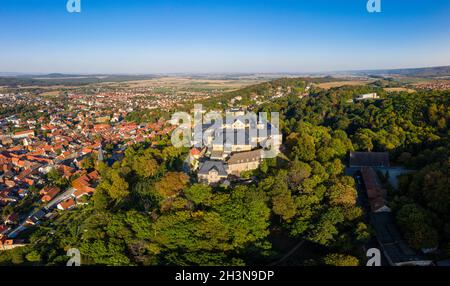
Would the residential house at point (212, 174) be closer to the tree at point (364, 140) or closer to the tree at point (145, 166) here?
the tree at point (145, 166)

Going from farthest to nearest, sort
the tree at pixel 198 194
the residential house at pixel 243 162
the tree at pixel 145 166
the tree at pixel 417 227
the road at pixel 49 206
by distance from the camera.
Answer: the tree at pixel 145 166 → the road at pixel 49 206 → the residential house at pixel 243 162 → the tree at pixel 198 194 → the tree at pixel 417 227

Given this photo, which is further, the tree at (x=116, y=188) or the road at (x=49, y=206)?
the road at (x=49, y=206)

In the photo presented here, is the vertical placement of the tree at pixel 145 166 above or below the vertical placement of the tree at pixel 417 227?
above

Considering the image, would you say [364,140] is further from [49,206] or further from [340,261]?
[49,206]

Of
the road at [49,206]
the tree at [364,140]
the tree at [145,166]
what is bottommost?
the road at [49,206]

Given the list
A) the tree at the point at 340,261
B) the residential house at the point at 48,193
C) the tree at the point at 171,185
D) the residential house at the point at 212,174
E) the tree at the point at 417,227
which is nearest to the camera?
the tree at the point at 340,261

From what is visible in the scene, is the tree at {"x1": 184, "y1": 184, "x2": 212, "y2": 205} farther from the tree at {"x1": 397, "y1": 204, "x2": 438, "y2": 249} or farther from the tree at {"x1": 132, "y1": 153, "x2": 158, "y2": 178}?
the tree at {"x1": 397, "y1": 204, "x2": 438, "y2": 249}

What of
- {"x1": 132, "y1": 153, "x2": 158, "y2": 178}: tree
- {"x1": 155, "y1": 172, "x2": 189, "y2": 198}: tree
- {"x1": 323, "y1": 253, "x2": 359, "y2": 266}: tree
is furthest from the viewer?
{"x1": 132, "y1": 153, "x2": 158, "y2": 178}: tree

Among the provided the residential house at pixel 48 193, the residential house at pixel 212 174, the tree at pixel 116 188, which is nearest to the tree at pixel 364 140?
the residential house at pixel 212 174

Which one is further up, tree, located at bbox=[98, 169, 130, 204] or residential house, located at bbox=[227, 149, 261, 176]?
residential house, located at bbox=[227, 149, 261, 176]

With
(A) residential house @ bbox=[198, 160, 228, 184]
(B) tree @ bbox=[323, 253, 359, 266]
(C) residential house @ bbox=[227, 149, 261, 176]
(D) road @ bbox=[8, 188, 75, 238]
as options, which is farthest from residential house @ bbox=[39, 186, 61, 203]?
(B) tree @ bbox=[323, 253, 359, 266]
